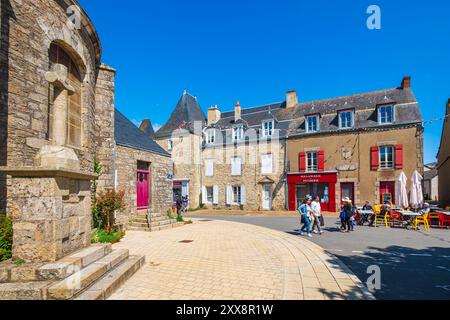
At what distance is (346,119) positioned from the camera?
17.8 metres

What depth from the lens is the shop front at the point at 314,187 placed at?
58.1ft


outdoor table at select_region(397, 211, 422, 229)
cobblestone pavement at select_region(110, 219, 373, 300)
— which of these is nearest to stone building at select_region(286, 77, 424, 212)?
outdoor table at select_region(397, 211, 422, 229)

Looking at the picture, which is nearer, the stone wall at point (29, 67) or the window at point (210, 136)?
the stone wall at point (29, 67)

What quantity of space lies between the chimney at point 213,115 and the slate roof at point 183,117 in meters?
0.92

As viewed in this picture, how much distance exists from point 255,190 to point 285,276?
53.3ft

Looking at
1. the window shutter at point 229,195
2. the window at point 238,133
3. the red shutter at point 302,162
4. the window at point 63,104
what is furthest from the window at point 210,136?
the window at point 63,104

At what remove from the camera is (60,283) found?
10.2 feet

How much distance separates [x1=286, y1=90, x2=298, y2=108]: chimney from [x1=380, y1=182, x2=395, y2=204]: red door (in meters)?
9.44

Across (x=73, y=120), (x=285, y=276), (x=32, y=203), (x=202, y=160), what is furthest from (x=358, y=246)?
(x=202, y=160)

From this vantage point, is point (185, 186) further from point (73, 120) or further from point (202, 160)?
point (73, 120)

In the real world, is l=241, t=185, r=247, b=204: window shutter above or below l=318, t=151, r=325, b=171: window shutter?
below

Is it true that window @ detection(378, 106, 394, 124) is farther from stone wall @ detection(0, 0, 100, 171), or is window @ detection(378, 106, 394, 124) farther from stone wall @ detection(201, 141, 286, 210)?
stone wall @ detection(0, 0, 100, 171)

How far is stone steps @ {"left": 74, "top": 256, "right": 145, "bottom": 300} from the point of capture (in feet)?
10.6

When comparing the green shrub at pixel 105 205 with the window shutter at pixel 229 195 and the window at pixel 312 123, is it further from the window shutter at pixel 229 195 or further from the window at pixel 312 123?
the window at pixel 312 123
